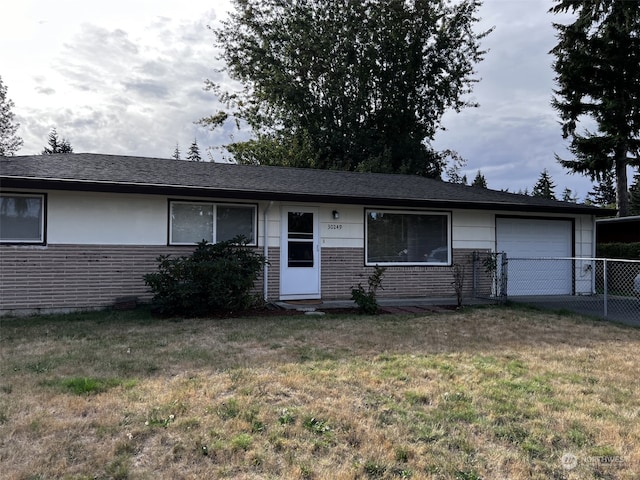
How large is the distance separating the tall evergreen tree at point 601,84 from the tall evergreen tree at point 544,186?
3399 cm

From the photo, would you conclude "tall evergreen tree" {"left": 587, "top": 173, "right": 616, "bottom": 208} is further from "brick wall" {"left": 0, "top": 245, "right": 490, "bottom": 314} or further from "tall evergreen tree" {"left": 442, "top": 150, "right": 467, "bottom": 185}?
"brick wall" {"left": 0, "top": 245, "right": 490, "bottom": 314}

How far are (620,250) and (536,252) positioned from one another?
19.3 feet

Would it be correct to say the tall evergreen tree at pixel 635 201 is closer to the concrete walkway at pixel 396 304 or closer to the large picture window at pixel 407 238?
the large picture window at pixel 407 238

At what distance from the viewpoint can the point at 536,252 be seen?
1149 cm

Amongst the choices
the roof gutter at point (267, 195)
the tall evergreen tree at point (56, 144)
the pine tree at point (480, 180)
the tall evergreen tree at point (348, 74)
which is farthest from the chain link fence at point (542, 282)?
the tall evergreen tree at point (56, 144)

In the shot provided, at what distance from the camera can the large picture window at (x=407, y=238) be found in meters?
10.3

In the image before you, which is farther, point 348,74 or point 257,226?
point 348,74

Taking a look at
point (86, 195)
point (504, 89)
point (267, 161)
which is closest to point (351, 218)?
point (86, 195)

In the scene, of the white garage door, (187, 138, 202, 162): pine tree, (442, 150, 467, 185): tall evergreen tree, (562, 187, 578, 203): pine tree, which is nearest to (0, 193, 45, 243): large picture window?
the white garage door

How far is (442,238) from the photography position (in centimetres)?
1081

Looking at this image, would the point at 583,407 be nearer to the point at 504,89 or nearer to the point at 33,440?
the point at 33,440

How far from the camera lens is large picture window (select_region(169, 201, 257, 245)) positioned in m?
8.92

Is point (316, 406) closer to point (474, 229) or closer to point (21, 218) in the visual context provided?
point (21, 218)

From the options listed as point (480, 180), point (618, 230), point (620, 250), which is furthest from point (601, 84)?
point (480, 180)
